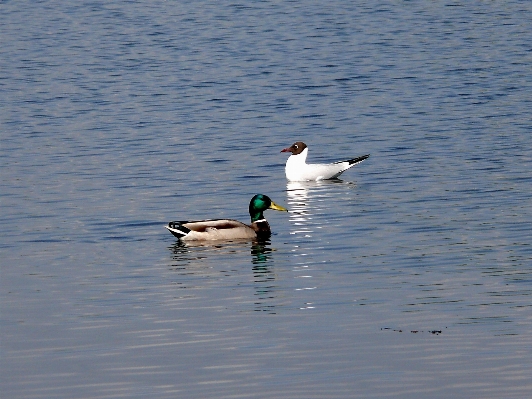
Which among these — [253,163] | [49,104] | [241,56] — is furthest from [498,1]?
[253,163]

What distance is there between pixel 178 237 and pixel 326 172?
7158mm

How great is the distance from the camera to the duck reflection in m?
15.8

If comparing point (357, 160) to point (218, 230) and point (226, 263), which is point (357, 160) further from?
point (226, 263)

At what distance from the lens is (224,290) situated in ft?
52.8

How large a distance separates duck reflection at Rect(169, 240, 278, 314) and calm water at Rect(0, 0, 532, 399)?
6cm

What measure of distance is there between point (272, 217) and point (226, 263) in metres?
4.46

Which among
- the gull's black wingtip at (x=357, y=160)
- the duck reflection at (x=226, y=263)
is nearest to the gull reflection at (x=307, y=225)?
the duck reflection at (x=226, y=263)

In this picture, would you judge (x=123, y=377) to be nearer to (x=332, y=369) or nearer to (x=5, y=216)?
(x=332, y=369)

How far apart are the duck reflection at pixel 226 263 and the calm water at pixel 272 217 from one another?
0.21ft

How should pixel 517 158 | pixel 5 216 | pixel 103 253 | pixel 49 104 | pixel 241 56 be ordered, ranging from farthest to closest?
pixel 241 56 → pixel 49 104 → pixel 517 158 → pixel 5 216 → pixel 103 253

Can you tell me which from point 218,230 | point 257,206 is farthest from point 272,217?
point 218,230

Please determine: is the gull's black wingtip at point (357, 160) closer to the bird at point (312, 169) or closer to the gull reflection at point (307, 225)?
the bird at point (312, 169)

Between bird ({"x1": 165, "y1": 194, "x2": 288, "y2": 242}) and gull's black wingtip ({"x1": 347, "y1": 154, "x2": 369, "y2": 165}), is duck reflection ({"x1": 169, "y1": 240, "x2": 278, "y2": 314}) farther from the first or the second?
gull's black wingtip ({"x1": 347, "y1": 154, "x2": 369, "y2": 165})

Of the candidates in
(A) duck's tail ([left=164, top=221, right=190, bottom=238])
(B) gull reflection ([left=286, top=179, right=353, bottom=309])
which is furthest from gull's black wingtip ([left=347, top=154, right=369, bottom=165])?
(A) duck's tail ([left=164, top=221, right=190, bottom=238])
